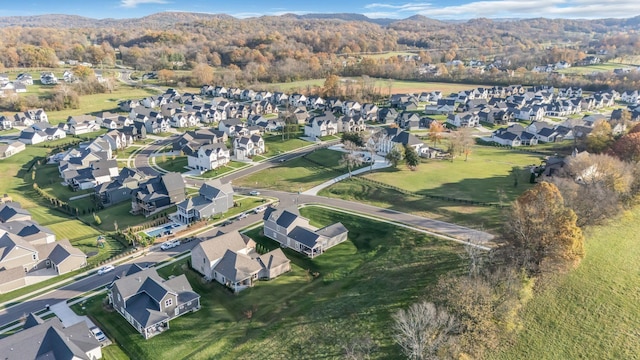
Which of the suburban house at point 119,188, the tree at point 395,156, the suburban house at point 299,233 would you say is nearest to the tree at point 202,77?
the suburban house at point 119,188

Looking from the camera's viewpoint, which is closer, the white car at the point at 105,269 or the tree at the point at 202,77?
the white car at the point at 105,269

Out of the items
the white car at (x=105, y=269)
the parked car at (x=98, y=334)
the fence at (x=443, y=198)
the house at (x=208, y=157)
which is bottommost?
the parked car at (x=98, y=334)

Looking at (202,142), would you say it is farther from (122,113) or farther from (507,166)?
(507,166)

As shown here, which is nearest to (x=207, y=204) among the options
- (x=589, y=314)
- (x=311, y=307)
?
(x=311, y=307)

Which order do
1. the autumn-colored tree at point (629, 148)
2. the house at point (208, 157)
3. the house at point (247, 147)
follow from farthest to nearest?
the house at point (247, 147) → the house at point (208, 157) → the autumn-colored tree at point (629, 148)

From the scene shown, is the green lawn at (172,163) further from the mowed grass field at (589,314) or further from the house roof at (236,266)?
the mowed grass field at (589,314)

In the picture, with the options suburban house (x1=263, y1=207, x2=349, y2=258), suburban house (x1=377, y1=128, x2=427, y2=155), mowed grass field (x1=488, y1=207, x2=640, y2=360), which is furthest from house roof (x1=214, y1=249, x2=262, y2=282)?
suburban house (x1=377, y1=128, x2=427, y2=155)

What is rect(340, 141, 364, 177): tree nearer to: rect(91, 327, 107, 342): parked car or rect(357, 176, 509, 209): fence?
rect(357, 176, 509, 209): fence
